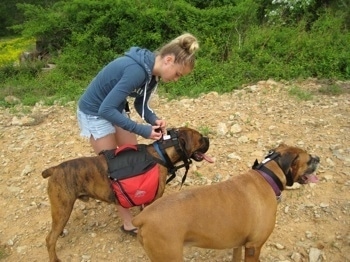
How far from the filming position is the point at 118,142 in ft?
13.4

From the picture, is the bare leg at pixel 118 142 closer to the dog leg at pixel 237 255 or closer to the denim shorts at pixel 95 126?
the denim shorts at pixel 95 126

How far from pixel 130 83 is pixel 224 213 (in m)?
1.32

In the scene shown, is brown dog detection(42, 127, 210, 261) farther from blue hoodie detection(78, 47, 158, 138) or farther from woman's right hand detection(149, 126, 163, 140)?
blue hoodie detection(78, 47, 158, 138)

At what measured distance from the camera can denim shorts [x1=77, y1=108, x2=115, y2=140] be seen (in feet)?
12.3

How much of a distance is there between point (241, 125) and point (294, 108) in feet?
3.49

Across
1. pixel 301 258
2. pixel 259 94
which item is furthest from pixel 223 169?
pixel 259 94

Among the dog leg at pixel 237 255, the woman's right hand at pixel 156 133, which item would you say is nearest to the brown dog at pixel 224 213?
the dog leg at pixel 237 255

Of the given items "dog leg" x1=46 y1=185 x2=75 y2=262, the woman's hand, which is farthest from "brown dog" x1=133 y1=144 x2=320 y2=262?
"dog leg" x1=46 y1=185 x2=75 y2=262

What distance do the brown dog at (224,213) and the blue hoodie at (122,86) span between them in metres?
0.81

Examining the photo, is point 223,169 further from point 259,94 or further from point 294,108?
point 259,94

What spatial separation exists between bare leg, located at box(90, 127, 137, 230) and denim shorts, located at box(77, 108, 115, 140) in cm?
6

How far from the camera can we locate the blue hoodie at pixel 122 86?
3.29 m

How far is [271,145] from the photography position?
5207 mm

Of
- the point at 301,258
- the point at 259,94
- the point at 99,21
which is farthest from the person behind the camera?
the point at 99,21
